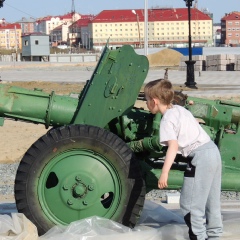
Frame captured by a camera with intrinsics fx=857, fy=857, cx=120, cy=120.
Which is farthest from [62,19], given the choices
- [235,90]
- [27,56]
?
[235,90]

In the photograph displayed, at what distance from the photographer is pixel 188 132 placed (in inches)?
225

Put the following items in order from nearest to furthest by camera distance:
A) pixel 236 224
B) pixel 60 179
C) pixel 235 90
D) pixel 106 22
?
pixel 60 179 < pixel 236 224 < pixel 235 90 < pixel 106 22

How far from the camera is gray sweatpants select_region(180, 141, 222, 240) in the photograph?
5719 millimetres

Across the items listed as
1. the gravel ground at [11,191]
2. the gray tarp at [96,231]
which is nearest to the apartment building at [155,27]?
the gravel ground at [11,191]

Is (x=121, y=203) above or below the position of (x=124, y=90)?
below

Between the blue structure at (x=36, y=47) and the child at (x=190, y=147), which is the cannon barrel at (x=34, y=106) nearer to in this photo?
the child at (x=190, y=147)

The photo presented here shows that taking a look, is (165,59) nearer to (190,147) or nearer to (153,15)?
(190,147)

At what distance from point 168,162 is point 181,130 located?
253 millimetres

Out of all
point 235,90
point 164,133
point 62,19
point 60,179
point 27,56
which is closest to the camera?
point 164,133

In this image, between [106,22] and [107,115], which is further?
[106,22]

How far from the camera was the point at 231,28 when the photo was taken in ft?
557

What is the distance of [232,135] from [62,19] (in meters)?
188

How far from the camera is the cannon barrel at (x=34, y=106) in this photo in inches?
262

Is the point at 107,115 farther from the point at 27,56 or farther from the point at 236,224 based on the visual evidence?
the point at 27,56
